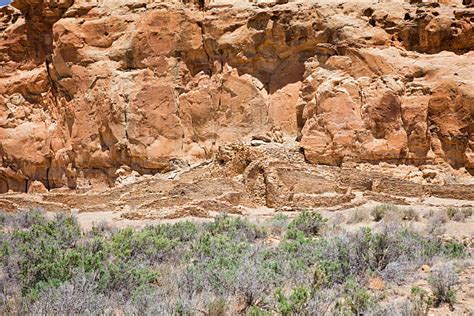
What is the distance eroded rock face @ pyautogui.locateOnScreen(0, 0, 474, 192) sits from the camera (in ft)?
63.2

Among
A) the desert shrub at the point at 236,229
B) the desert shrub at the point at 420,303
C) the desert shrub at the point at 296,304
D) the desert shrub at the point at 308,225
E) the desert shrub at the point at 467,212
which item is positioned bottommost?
the desert shrub at the point at 467,212

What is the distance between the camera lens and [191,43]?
2281cm

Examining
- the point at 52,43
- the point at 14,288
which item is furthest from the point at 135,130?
the point at 14,288

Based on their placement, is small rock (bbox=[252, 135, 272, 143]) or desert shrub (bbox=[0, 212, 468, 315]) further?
small rock (bbox=[252, 135, 272, 143])

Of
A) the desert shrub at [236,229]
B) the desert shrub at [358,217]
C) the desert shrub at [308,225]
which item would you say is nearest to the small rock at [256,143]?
the desert shrub at [358,217]

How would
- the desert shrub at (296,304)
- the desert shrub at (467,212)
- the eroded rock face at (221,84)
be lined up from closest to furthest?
the desert shrub at (296,304)
the desert shrub at (467,212)
the eroded rock face at (221,84)

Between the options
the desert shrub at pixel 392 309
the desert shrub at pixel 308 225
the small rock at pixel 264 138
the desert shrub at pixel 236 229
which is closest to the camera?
the desert shrub at pixel 392 309

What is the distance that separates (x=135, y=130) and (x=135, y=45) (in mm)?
4188

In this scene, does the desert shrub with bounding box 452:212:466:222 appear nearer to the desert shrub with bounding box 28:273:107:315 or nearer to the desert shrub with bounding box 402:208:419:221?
the desert shrub with bounding box 402:208:419:221

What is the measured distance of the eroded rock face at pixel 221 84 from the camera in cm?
1927

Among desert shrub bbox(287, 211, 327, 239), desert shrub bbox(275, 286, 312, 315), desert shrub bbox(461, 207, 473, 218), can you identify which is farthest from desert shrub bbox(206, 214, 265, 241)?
desert shrub bbox(461, 207, 473, 218)

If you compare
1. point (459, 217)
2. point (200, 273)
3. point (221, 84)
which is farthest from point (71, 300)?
point (221, 84)

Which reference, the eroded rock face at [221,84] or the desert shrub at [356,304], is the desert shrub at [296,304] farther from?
the eroded rock face at [221,84]

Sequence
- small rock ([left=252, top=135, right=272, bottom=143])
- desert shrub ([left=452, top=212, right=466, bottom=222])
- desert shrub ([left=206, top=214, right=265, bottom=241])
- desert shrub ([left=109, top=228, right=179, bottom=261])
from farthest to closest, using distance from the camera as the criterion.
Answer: small rock ([left=252, top=135, right=272, bottom=143]), desert shrub ([left=452, top=212, right=466, bottom=222]), desert shrub ([left=206, top=214, right=265, bottom=241]), desert shrub ([left=109, top=228, right=179, bottom=261])
